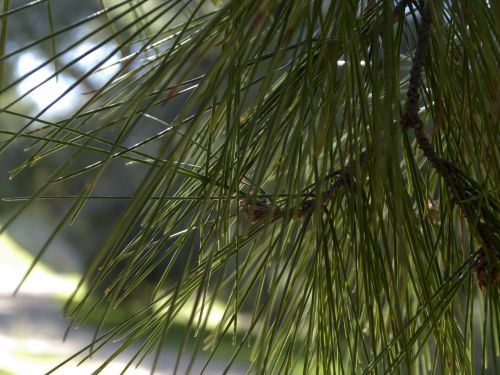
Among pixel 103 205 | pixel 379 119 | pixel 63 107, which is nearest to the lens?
pixel 379 119

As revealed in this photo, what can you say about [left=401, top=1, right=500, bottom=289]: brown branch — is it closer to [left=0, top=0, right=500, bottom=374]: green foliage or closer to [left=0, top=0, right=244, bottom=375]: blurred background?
[left=0, top=0, right=500, bottom=374]: green foliage

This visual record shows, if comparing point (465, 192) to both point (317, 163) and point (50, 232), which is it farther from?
point (50, 232)

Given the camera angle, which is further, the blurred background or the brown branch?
the blurred background

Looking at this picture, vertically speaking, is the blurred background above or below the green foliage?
above

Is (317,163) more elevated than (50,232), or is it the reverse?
(50,232)

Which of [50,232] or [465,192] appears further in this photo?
[50,232]

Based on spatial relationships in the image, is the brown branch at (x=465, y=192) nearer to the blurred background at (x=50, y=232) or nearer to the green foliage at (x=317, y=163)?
the green foliage at (x=317, y=163)

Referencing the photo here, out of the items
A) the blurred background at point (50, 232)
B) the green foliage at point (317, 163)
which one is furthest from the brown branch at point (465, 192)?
the blurred background at point (50, 232)

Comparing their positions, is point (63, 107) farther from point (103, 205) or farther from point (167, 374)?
point (167, 374)

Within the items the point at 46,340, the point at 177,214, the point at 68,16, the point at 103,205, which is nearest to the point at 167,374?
the point at 46,340

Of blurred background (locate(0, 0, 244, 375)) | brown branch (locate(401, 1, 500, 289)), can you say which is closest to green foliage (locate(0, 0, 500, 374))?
brown branch (locate(401, 1, 500, 289))

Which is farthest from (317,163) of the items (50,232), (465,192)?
(50,232)
